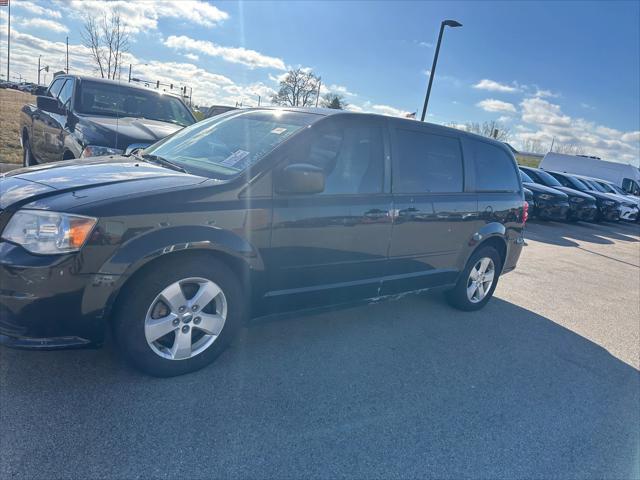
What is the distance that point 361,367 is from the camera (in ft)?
11.5

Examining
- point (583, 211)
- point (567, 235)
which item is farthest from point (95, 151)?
point (583, 211)

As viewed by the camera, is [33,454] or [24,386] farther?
[24,386]

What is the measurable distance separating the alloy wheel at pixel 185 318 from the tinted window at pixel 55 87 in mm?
6262

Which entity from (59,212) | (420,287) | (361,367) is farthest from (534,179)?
(59,212)

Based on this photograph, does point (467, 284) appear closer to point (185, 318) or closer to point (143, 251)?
point (185, 318)

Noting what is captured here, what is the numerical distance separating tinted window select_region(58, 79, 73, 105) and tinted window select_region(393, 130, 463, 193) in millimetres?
5289

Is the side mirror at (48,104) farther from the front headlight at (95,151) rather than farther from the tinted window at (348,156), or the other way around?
the tinted window at (348,156)

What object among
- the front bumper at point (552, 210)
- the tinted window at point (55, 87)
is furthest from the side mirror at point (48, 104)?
the front bumper at point (552, 210)

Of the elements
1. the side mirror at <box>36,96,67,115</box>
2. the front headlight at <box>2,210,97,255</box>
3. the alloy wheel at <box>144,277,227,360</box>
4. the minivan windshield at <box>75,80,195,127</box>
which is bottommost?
the alloy wheel at <box>144,277,227,360</box>

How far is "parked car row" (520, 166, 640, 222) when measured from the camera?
14.8 meters

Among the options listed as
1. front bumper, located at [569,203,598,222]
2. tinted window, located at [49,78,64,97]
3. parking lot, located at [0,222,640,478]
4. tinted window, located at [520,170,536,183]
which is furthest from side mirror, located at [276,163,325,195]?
front bumper, located at [569,203,598,222]

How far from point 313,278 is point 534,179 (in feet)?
49.6

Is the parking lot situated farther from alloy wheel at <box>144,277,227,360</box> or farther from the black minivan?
the black minivan

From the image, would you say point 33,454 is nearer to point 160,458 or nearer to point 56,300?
point 160,458
